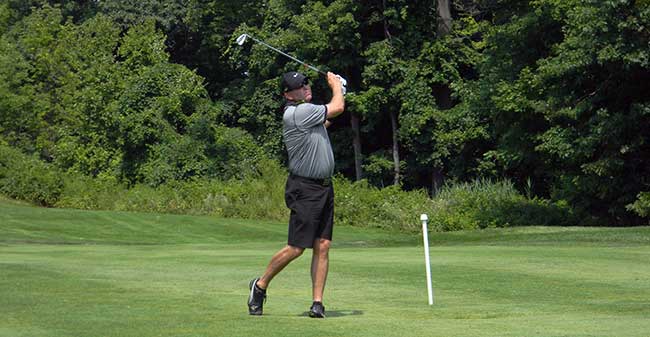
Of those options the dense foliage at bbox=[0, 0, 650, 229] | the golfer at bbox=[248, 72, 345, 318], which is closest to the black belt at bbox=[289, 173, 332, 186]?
the golfer at bbox=[248, 72, 345, 318]

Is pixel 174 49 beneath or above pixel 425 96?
above

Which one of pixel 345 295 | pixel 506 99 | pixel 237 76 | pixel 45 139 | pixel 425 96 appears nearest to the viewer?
pixel 345 295

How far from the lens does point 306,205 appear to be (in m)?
10.6

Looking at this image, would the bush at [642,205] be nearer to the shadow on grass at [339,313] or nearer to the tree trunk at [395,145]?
the tree trunk at [395,145]

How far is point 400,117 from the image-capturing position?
50.4 meters

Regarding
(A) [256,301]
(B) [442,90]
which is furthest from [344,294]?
(B) [442,90]

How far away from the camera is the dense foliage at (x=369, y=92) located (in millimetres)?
34312

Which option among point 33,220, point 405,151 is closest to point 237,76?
point 405,151

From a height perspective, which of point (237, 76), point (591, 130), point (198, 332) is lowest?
point (198, 332)

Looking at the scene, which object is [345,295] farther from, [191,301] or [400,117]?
[400,117]

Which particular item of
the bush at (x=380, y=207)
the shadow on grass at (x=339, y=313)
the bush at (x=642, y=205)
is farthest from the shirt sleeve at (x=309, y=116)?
the bush at (x=380, y=207)

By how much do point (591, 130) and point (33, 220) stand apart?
→ 16922 mm

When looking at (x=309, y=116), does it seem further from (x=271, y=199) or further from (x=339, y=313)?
(x=271, y=199)

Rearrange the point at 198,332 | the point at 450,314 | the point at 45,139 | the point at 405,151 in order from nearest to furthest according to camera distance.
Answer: the point at 198,332 → the point at 450,314 → the point at 405,151 → the point at 45,139
